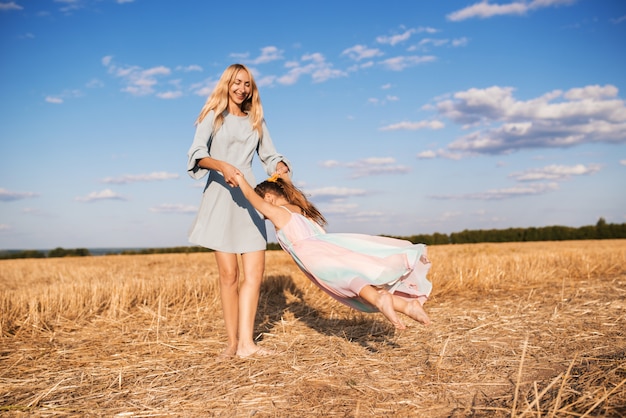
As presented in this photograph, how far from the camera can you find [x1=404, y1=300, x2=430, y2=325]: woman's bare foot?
3448 millimetres

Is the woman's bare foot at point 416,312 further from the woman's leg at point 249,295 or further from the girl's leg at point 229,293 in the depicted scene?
the girl's leg at point 229,293

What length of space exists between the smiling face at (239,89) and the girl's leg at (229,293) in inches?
56.4

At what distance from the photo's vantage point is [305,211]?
4418 millimetres

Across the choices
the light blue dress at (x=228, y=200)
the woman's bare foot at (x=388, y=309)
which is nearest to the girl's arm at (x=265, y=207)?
the light blue dress at (x=228, y=200)

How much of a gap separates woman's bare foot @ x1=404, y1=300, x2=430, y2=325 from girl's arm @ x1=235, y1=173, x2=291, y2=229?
1265 mm

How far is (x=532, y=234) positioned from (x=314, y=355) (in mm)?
37622

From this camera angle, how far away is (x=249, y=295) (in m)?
4.67

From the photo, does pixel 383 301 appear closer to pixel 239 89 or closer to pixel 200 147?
pixel 200 147

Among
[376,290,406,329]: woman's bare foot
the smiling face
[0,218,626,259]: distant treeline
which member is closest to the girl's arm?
the smiling face

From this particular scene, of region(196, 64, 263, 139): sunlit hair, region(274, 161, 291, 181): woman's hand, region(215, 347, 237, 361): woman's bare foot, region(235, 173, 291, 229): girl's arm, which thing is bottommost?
region(215, 347, 237, 361): woman's bare foot

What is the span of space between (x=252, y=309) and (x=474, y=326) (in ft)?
8.06

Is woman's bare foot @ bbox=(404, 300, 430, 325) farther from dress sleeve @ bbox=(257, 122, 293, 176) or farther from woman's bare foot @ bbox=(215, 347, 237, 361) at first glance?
dress sleeve @ bbox=(257, 122, 293, 176)

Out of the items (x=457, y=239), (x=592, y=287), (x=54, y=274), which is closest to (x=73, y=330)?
(x=592, y=287)

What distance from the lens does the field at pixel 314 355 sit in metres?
3.16
